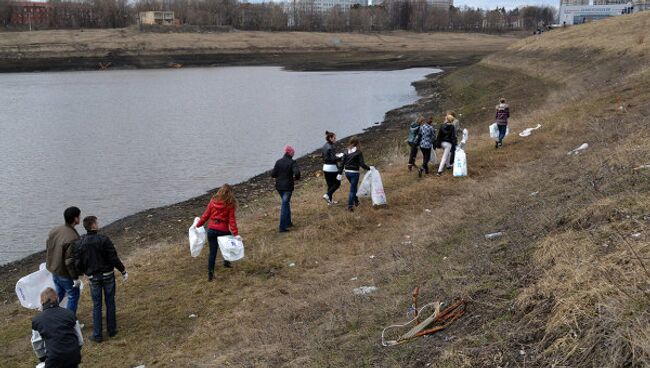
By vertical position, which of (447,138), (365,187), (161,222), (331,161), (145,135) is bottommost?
(161,222)

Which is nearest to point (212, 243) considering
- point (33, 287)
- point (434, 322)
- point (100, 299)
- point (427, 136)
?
point (100, 299)

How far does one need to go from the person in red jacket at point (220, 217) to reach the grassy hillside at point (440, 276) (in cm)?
63

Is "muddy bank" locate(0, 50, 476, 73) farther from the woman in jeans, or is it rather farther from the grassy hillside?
the grassy hillside

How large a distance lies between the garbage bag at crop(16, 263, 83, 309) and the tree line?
136 meters

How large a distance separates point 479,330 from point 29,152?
2916 cm

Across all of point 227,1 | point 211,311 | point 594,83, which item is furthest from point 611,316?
point 227,1

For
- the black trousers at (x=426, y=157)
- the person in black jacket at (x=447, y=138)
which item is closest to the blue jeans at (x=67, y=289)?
the black trousers at (x=426, y=157)

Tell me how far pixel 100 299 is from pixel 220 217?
2512mm

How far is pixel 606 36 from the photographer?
132ft

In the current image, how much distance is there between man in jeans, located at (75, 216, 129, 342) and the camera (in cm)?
817

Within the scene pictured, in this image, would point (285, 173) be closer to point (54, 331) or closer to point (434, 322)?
point (434, 322)

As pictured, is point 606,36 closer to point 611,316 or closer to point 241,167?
point 241,167

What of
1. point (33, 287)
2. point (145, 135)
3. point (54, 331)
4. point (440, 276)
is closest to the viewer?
point (54, 331)

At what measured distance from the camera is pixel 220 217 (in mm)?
10172
